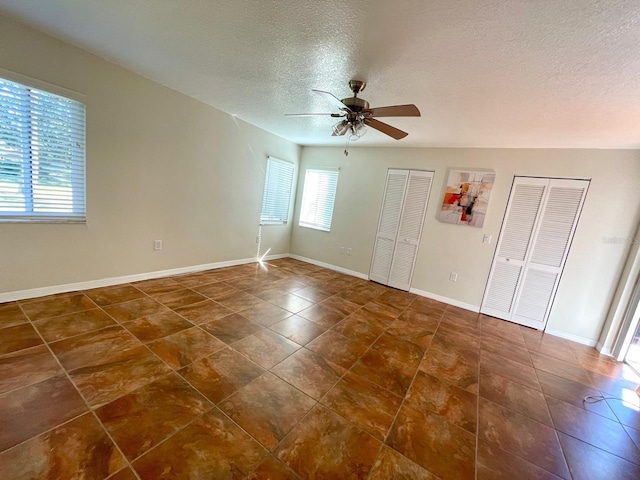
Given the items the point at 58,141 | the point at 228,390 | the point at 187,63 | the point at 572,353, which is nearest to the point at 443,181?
the point at 572,353

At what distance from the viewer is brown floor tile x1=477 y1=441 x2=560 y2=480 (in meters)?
A: 1.37

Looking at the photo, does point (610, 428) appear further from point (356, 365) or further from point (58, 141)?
point (58, 141)

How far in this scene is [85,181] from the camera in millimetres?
2604

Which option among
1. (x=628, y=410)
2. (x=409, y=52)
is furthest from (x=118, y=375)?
(x=628, y=410)

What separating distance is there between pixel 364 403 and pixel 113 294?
9.49ft

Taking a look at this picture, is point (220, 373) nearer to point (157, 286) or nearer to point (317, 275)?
point (157, 286)

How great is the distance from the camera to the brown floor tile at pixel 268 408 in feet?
4.71

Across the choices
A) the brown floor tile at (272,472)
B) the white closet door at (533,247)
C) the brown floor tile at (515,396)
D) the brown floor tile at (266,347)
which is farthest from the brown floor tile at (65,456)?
the white closet door at (533,247)

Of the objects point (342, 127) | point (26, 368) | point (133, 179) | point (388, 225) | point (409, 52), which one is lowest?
point (26, 368)

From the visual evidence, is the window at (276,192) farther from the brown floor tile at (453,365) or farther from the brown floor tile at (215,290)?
the brown floor tile at (453,365)

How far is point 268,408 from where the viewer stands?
1.59m

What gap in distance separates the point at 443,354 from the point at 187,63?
3808 millimetres

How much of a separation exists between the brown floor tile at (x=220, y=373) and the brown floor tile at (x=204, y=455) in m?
0.23

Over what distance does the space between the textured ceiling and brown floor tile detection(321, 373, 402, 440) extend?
2.44m
